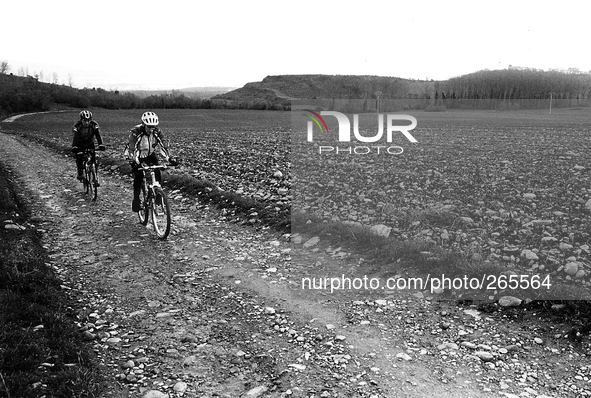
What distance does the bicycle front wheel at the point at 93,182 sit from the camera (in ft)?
50.6

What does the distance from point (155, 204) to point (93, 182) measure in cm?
536

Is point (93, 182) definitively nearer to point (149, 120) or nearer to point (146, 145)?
point (146, 145)

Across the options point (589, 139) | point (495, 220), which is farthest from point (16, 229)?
point (589, 139)

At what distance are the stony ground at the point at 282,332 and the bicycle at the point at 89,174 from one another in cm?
559

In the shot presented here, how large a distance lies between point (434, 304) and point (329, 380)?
→ 2.66 metres

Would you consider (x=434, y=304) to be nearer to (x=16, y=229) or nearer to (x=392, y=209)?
(x=392, y=209)

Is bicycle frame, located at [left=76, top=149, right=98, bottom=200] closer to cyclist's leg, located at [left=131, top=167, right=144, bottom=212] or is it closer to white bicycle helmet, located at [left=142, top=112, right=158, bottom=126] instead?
cyclist's leg, located at [left=131, top=167, right=144, bottom=212]

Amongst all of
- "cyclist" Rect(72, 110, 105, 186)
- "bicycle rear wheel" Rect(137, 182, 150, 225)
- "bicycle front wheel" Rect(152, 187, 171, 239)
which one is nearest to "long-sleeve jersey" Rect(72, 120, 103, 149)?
"cyclist" Rect(72, 110, 105, 186)

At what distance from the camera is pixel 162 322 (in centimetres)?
703

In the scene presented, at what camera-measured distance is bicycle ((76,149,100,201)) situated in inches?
612

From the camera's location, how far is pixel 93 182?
15586 millimetres

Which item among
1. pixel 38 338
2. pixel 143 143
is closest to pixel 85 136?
pixel 143 143

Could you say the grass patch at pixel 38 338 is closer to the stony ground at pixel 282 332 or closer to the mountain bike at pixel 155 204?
the stony ground at pixel 282 332

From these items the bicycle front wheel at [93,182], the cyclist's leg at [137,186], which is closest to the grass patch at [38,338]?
the cyclist's leg at [137,186]
